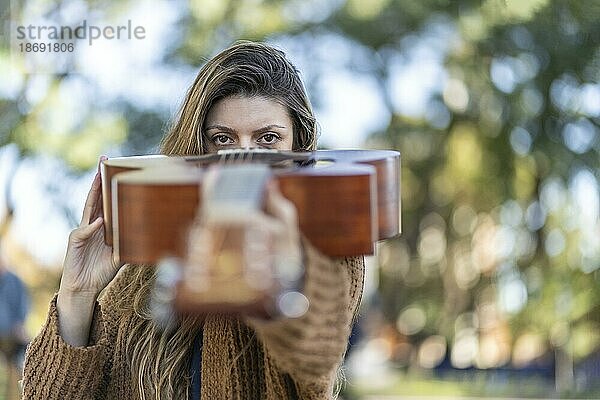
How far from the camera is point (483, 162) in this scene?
6.74 meters

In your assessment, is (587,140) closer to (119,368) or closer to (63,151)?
(63,151)

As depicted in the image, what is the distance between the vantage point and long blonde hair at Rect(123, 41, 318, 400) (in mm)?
1546

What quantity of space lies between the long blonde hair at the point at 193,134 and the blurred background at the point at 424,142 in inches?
122

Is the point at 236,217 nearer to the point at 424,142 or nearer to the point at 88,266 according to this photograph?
the point at 88,266

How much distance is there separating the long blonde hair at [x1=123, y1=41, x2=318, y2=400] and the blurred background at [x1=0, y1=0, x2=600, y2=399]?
3108 mm

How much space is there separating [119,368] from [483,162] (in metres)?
5.44

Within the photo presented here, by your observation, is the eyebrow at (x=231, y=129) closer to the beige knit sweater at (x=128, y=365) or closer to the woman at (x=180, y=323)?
the woman at (x=180, y=323)

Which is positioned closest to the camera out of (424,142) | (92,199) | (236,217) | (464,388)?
(236,217)

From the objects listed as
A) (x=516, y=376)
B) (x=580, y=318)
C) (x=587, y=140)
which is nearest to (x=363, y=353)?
(x=516, y=376)

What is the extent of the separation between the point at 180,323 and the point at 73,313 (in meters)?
0.18

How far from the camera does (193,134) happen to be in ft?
5.13

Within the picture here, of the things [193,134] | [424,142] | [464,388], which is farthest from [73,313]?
[424,142]

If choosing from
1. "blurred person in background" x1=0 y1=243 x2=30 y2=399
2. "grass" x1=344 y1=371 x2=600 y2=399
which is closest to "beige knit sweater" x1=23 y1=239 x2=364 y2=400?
"blurred person in background" x1=0 y1=243 x2=30 y2=399

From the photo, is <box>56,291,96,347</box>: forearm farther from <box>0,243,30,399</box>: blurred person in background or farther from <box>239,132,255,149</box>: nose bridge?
<box>0,243,30,399</box>: blurred person in background
